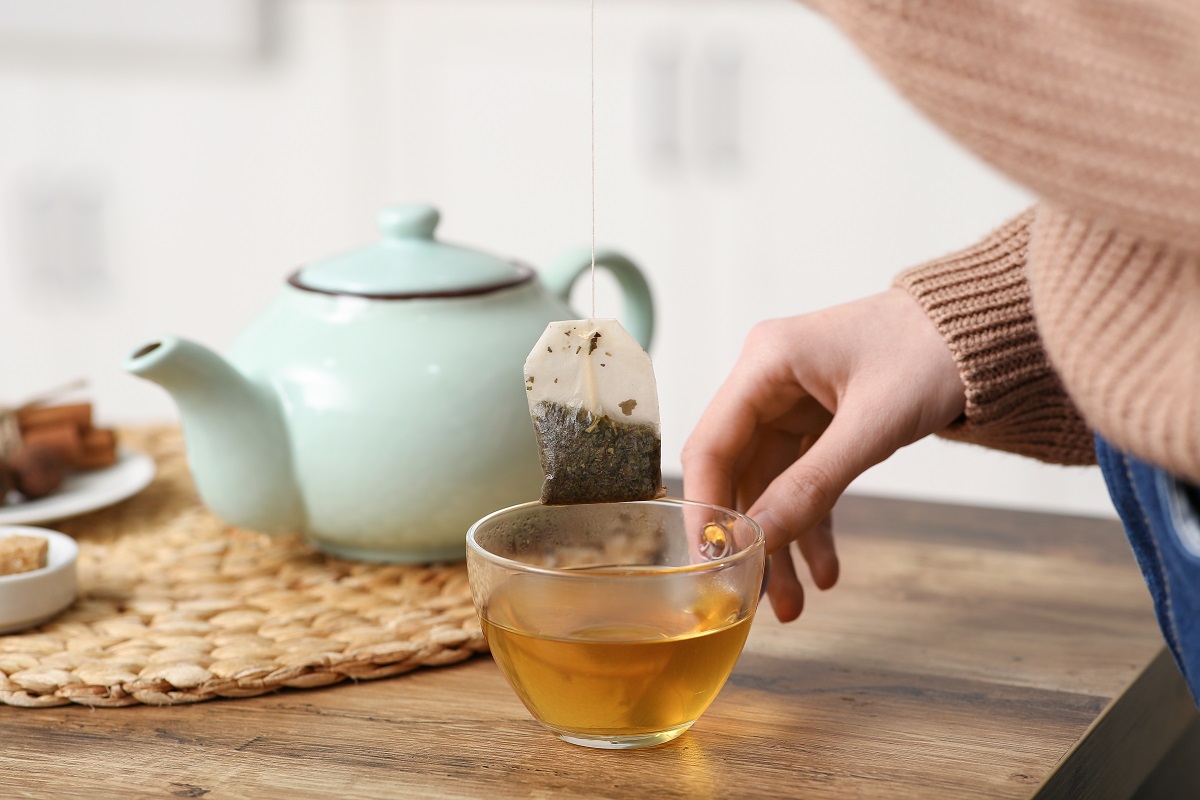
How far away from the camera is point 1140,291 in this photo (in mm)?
545

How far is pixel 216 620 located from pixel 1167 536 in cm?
57

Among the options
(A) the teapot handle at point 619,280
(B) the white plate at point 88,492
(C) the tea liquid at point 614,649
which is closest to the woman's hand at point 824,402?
(C) the tea liquid at point 614,649

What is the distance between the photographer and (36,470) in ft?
3.43

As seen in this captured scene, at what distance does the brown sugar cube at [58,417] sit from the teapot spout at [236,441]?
0.80ft

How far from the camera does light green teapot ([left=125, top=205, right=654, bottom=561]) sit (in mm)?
907

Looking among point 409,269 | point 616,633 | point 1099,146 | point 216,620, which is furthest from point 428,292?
point 1099,146

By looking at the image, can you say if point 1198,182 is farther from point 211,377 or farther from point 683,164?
point 683,164

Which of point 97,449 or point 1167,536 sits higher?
point 1167,536

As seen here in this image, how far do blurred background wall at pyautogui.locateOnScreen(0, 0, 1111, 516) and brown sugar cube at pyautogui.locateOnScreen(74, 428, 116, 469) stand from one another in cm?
162

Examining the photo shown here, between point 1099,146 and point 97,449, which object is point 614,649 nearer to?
point 1099,146

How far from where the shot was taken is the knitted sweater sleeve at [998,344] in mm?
768

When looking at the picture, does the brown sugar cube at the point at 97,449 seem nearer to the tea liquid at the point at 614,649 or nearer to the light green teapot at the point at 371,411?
the light green teapot at the point at 371,411

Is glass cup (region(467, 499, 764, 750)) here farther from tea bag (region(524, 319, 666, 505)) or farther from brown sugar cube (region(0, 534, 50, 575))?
brown sugar cube (region(0, 534, 50, 575))

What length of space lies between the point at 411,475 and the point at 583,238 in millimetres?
1792
